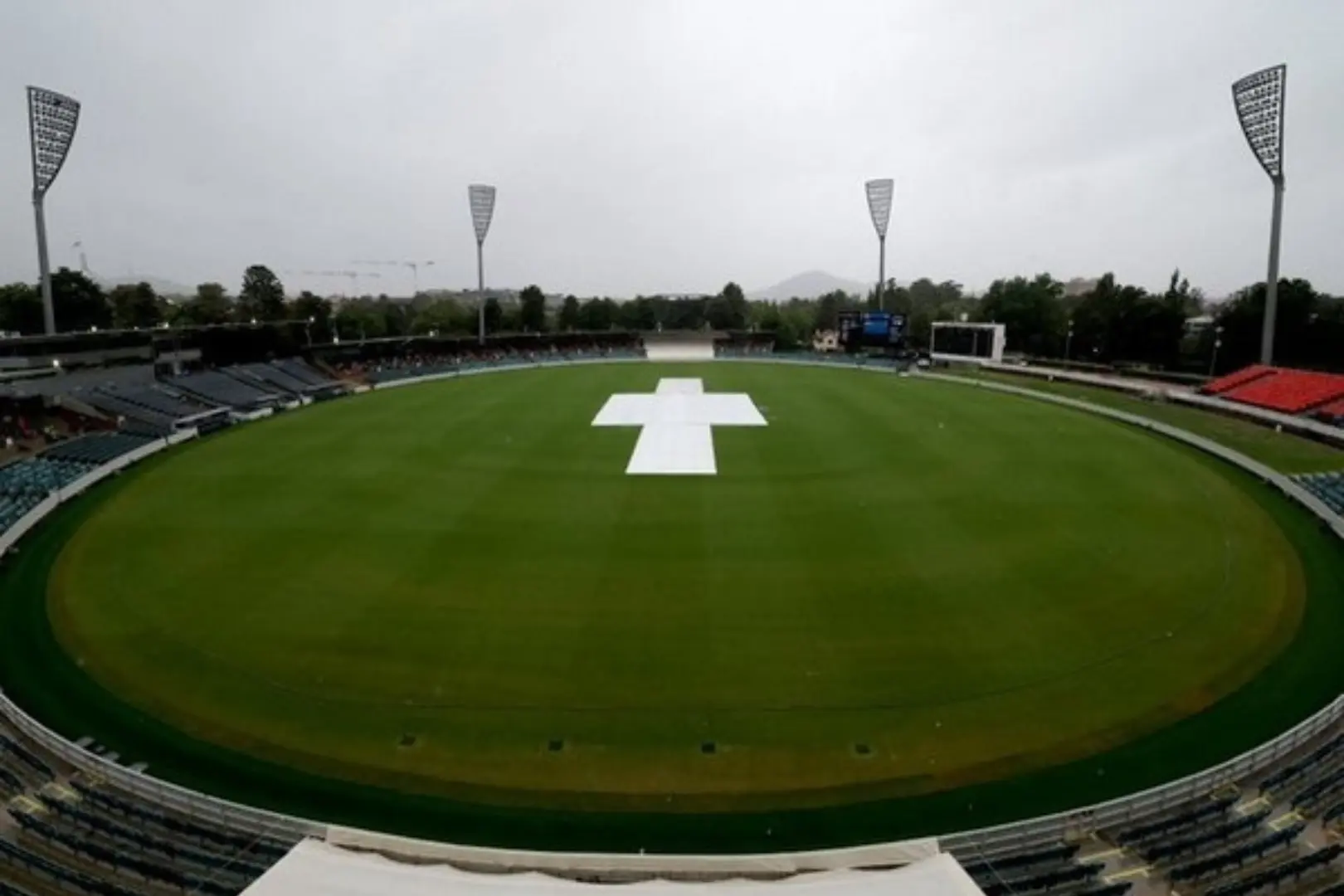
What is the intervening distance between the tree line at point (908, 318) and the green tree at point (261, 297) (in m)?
0.17

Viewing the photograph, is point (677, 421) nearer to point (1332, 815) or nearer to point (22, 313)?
point (1332, 815)

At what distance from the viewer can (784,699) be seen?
1395cm

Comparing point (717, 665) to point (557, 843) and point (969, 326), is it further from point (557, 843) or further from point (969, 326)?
point (969, 326)

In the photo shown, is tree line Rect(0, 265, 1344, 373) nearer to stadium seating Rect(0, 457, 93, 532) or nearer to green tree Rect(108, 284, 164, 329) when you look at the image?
green tree Rect(108, 284, 164, 329)

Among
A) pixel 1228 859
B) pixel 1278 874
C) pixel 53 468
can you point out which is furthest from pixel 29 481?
pixel 1278 874

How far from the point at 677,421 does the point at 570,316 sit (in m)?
58.8

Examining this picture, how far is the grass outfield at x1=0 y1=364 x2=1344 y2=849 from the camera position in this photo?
12.1 m

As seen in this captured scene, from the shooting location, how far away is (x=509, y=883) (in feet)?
24.0

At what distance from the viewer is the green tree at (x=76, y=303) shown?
63.3m

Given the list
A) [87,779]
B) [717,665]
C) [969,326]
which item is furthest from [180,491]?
[969,326]

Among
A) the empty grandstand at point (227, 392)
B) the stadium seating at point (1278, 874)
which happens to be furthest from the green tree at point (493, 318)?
the stadium seating at point (1278, 874)

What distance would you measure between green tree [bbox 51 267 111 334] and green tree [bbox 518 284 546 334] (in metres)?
37.5

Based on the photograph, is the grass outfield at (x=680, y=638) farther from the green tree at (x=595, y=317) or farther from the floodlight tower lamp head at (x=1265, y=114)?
the green tree at (x=595, y=317)

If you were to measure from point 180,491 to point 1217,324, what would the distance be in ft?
198
